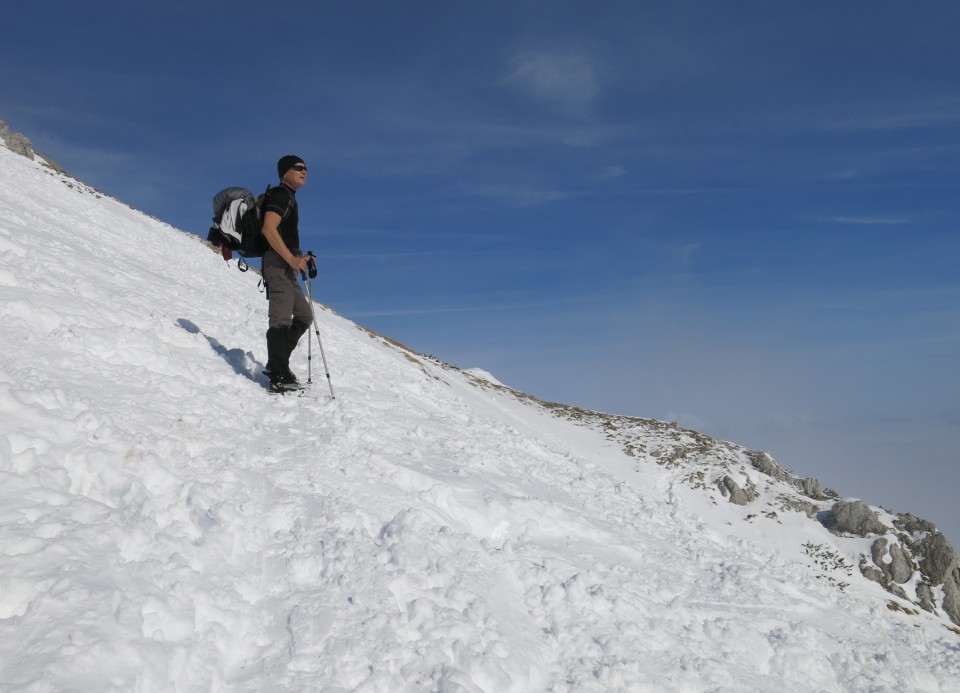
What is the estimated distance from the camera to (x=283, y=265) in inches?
398

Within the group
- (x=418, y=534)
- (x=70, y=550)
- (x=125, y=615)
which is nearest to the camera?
(x=125, y=615)

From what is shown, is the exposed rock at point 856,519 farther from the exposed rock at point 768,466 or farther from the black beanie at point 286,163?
the black beanie at point 286,163

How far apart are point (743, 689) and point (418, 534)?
358cm

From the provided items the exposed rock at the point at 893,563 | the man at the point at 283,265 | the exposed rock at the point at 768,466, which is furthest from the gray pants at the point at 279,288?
the exposed rock at the point at 768,466

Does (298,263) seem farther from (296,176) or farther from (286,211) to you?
(296,176)

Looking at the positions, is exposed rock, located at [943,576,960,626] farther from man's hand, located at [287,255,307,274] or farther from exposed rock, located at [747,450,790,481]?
man's hand, located at [287,255,307,274]

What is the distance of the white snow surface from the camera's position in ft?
14.4

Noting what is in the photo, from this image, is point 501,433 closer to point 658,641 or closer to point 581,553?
point 581,553

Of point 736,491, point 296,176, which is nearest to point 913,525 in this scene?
point 736,491

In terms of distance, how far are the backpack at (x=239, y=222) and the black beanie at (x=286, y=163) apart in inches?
13.5

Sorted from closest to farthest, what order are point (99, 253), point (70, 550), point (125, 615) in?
1. point (125, 615)
2. point (70, 550)
3. point (99, 253)

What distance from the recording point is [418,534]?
662 centimetres

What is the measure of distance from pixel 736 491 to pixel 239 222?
1655 centimetres

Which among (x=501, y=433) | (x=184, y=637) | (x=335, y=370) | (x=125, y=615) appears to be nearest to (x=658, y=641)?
(x=184, y=637)
